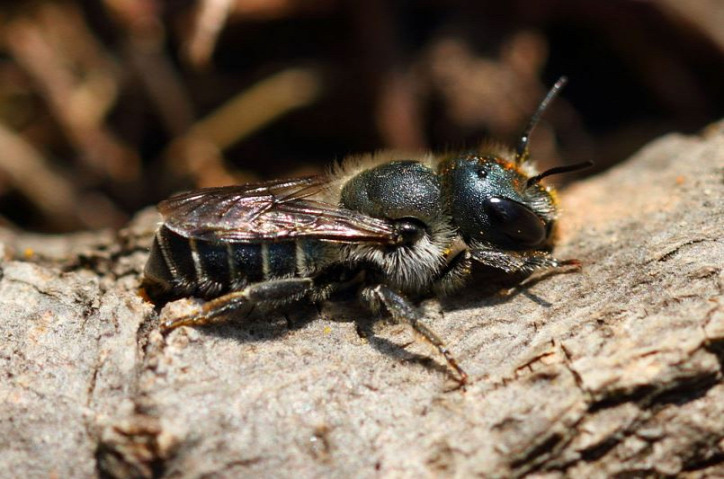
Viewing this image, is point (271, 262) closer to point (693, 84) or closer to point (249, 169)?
point (249, 169)

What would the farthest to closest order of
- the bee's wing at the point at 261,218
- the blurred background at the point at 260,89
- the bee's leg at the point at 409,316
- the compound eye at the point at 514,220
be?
the blurred background at the point at 260,89 < the compound eye at the point at 514,220 < the bee's wing at the point at 261,218 < the bee's leg at the point at 409,316

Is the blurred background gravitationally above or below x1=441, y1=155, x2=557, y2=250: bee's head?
above

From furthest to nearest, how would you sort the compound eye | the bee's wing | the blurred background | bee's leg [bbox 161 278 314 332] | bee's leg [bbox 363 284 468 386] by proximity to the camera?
the blurred background → the compound eye → the bee's wing → bee's leg [bbox 161 278 314 332] → bee's leg [bbox 363 284 468 386]

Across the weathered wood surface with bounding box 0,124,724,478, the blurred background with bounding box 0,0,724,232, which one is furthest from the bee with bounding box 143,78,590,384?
the blurred background with bounding box 0,0,724,232

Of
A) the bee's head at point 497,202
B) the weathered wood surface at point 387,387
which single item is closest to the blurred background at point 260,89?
the bee's head at point 497,202

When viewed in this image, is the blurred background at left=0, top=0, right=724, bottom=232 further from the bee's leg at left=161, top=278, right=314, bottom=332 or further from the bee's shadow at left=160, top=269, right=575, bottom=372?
the bee's leg at left=161, top=278, right=314, bottom=332

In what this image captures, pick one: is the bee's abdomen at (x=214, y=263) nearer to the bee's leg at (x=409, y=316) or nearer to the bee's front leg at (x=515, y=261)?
the bee's leg at (x=409, y=316)
